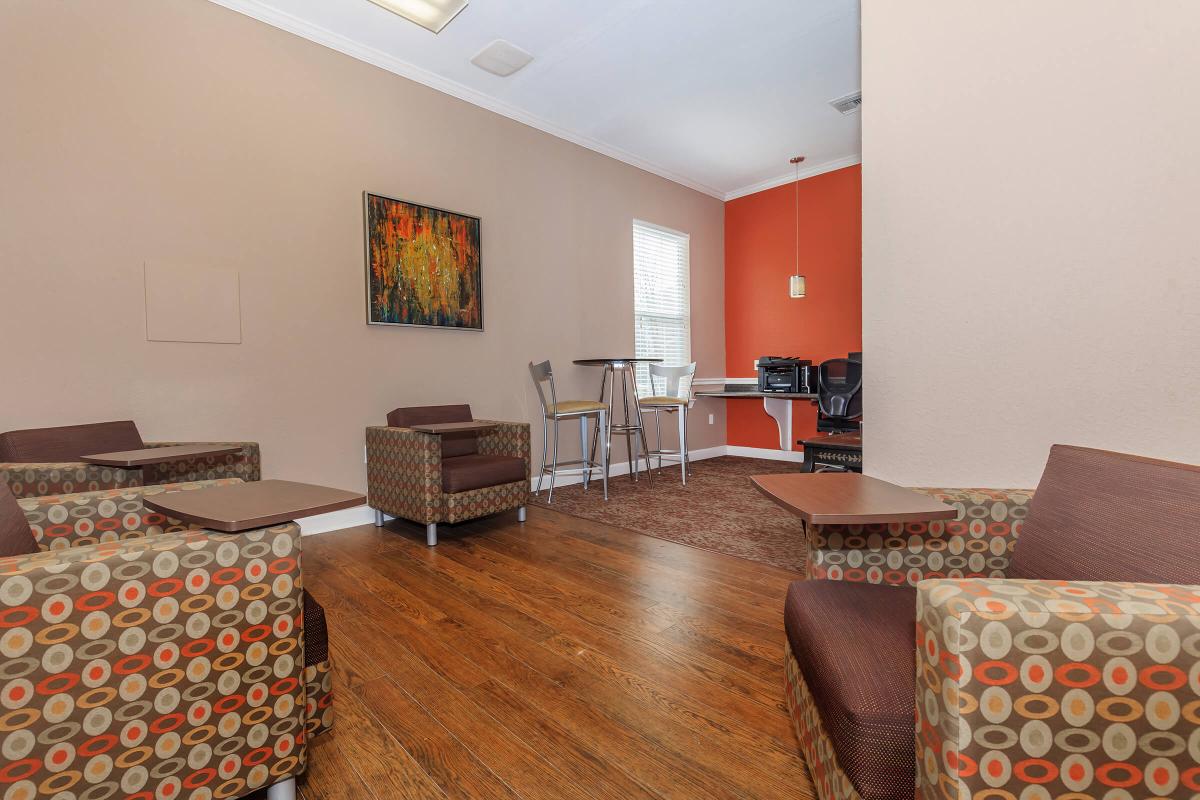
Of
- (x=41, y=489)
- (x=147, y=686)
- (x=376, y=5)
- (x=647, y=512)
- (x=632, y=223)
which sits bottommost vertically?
(x=647, y=512)

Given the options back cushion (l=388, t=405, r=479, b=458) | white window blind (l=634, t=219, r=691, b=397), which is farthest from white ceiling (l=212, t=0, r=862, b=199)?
back cushion (l=388, t=405, r=479, b=458)

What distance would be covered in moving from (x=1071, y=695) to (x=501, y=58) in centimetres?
422

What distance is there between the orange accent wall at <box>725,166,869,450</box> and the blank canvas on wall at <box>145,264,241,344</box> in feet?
16.5

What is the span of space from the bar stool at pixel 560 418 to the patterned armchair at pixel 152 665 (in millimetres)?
2983

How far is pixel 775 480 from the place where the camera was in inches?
56.7

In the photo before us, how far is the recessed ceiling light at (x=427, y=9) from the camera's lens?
3123 mm

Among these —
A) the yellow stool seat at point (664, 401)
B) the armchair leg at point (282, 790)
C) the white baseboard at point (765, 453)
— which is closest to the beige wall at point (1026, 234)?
the armchair leg at point (282, 790)

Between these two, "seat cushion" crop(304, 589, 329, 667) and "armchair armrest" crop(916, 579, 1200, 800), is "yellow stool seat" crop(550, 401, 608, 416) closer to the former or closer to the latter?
"seat cushion" crop(304, 589, 329, 667)

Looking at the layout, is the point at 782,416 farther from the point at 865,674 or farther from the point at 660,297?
the point at 865,674

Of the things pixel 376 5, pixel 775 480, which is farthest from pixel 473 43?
pixel 775 480

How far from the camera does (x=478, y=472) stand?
3.23 metres

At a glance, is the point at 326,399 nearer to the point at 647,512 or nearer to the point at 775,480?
the point at 647,512

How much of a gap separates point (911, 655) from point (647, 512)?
285cm

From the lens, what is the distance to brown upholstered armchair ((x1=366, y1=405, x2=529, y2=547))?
309 cm
